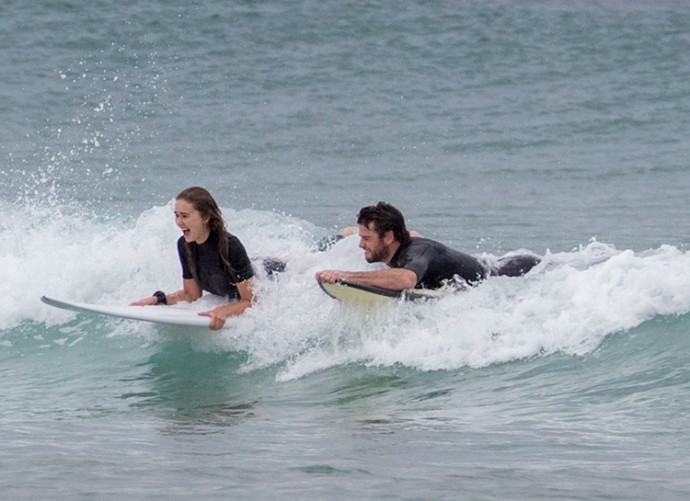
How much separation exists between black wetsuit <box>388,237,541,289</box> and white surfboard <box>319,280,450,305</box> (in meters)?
0.09

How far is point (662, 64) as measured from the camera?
86.5 feet

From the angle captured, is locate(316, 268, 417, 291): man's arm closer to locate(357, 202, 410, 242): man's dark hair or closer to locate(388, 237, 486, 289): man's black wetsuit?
locate(388, 237, 486, 289): man's black wetsuit

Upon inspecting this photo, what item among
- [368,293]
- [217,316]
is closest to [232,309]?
[217,316]

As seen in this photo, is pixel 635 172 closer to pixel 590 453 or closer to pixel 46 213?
pixel 46 213

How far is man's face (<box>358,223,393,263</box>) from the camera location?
29.0 ft

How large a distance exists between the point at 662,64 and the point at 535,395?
63.9 ft

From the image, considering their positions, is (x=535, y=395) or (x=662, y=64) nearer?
(x=535, y=395)

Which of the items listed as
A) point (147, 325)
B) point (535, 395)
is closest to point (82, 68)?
point (147, 325)

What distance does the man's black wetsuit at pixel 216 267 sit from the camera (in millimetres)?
8859

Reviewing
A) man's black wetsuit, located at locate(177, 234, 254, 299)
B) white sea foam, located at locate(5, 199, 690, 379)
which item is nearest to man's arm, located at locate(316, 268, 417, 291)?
white sea foam, located at locate(5, 199, 690, 379)

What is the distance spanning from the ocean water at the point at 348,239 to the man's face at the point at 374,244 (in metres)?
0.36

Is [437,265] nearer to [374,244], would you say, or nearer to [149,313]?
[374,244]

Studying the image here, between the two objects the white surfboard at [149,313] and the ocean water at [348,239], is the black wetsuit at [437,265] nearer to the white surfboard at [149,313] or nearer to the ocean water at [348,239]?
the ocean water at [348,239]

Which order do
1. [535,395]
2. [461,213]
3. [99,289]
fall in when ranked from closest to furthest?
[535,395], [99,289], [461,213]
